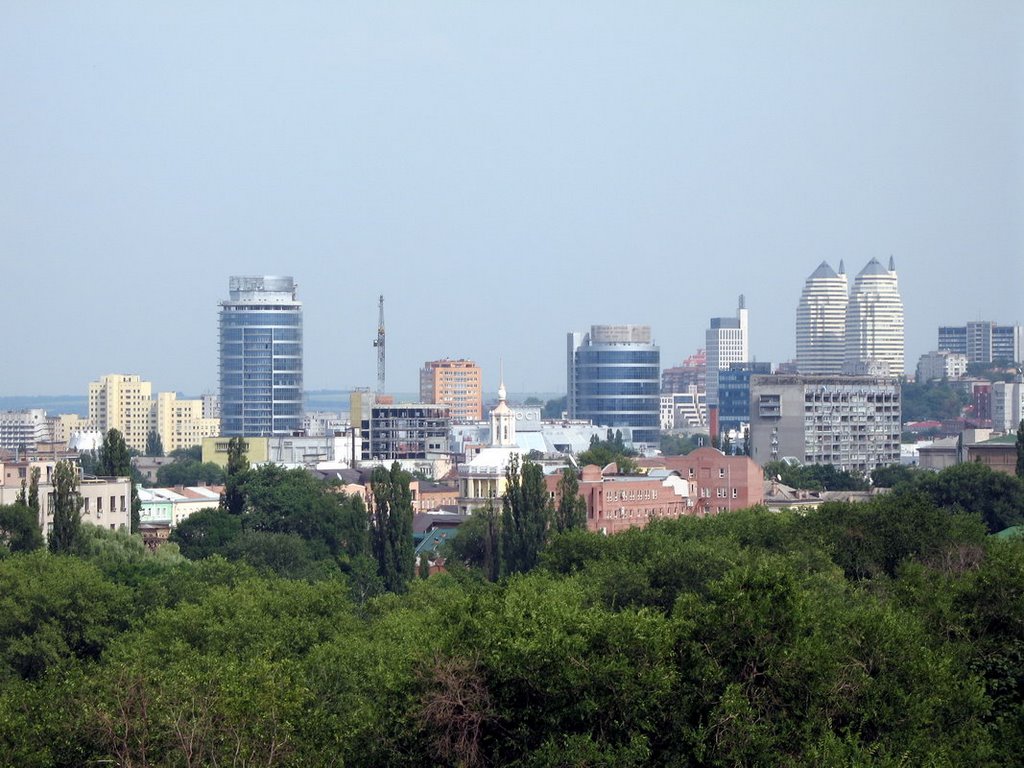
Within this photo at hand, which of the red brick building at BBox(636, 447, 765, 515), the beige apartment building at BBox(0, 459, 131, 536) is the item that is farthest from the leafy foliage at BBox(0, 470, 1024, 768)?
the red brick building at BBox(636, 447, 765, 515)

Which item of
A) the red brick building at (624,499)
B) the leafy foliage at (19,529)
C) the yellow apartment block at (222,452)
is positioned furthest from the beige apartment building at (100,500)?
the yellow apartment block at (222,452)

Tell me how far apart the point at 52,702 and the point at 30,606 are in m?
19.7

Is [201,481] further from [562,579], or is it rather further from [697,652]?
[697,652]

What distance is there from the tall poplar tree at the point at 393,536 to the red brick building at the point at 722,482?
99.9 ft

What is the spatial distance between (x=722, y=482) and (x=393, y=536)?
3596 cm

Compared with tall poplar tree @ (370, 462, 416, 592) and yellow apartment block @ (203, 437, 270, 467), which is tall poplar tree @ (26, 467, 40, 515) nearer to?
tall poplar tree @ (370, 462, 416, 592)

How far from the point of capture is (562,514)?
8300cm

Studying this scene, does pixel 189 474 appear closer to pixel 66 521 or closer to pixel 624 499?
pixel 624 499

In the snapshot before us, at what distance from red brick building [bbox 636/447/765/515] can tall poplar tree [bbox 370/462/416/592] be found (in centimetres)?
3046

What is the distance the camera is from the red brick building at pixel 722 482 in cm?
11250

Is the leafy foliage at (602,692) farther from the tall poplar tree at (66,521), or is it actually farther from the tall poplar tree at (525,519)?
the tall poplar tree at (525,519)

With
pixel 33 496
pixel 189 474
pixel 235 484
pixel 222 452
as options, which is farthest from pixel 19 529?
pixel 222 452

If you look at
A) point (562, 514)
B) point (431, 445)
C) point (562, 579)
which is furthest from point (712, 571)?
point (431, 445)

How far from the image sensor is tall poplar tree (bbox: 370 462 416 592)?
263ft
